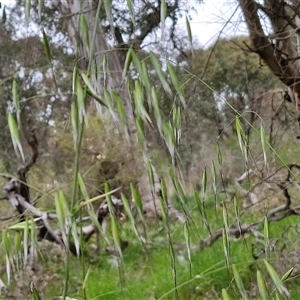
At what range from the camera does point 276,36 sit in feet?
17.2

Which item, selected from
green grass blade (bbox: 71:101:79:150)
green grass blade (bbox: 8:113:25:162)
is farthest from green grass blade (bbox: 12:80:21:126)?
green grass blade (bbox: 71:101:79:150)

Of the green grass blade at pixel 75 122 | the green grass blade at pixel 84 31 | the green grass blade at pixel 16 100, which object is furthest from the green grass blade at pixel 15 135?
the green grass blade at pixel 84 31

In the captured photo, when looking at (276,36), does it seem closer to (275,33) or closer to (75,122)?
(275,33)

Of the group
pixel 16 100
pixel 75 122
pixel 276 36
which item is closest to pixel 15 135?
pixel 16 100

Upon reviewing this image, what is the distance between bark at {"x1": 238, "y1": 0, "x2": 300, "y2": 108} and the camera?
545 cm

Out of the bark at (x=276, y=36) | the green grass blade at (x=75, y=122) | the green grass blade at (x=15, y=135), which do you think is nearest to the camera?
the green grass blade at (x=75, y=122)

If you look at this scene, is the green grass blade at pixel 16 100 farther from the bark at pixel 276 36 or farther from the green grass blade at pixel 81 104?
the bark at pixel 276 36

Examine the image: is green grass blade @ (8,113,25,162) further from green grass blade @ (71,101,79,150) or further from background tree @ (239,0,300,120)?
background tree @ (239,0,300,120)

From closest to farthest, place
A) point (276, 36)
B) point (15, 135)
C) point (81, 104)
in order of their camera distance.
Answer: point (81, 104) → point (15, 135) → point (276, 36)

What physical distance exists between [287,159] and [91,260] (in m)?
2.39

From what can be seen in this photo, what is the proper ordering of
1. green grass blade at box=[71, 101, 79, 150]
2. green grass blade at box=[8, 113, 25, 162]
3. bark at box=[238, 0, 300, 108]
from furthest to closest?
bark at box=[238, 0, 300, 108]
green grass blade at box=[8, 113, 25, 162]
green grass blade at box=[71, 101, 79, 150]

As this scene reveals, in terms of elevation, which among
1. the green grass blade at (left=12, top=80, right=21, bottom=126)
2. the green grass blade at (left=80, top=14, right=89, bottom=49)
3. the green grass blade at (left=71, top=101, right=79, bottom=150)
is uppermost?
the green grass blade at (left=80, top=14, right=89, bottom=49)

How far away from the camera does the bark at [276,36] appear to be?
17.9 feet

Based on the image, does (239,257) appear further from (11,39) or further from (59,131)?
(11,39)
